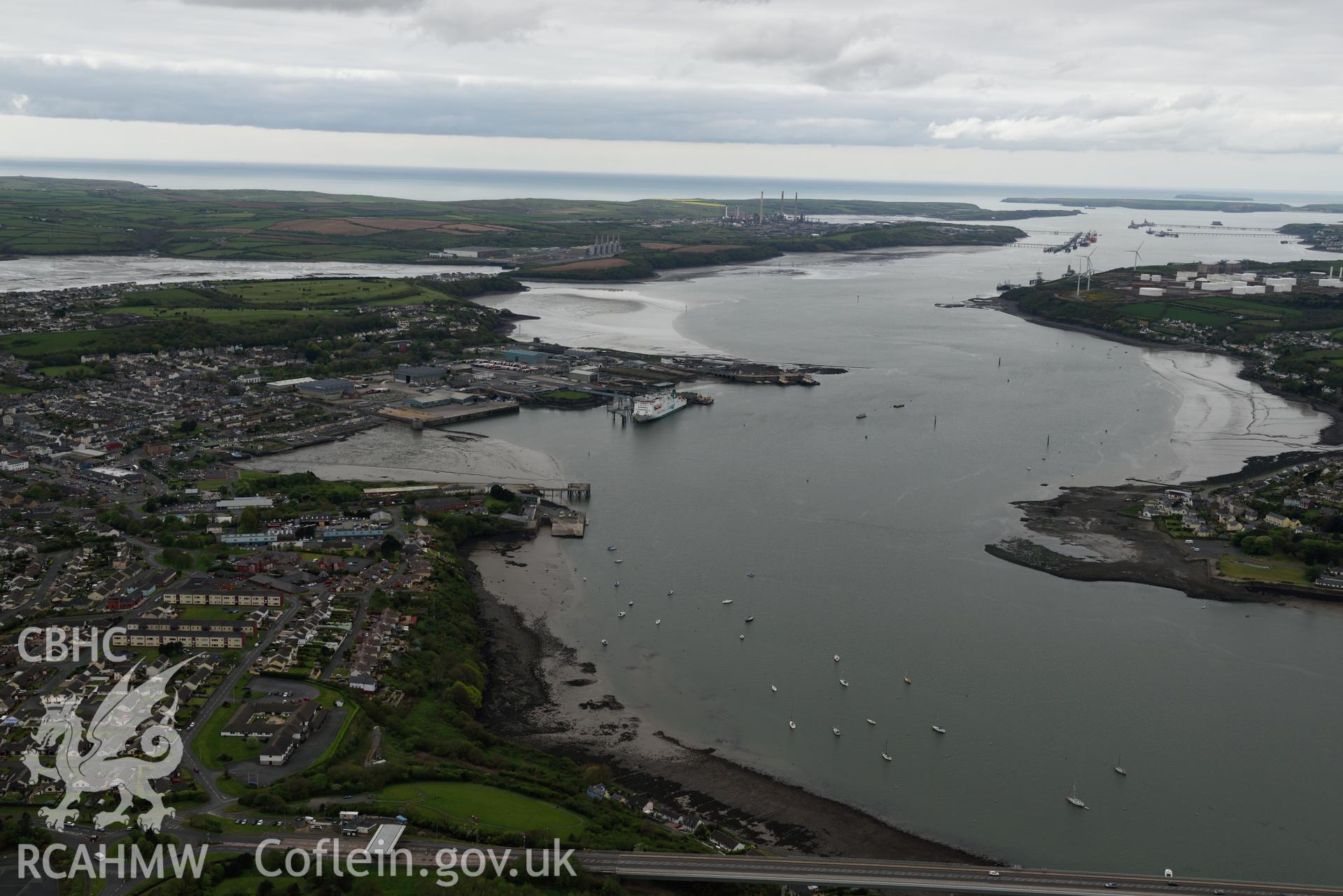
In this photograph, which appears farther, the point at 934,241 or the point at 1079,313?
the point at 934,241

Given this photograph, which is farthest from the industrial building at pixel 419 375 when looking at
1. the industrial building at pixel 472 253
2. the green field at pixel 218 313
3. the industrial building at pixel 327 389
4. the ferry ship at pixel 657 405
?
the industrial building at pixel 472 253

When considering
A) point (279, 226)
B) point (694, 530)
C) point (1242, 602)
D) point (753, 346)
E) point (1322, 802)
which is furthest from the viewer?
point (279, 226)

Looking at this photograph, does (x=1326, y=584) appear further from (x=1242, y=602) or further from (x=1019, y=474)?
(x=1019, y=474)

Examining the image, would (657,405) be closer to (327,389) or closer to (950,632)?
→ (327,389)

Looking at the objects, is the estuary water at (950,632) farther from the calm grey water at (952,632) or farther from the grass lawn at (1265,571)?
the grass lawn at (1265,571)

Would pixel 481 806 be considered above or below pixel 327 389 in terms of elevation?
below

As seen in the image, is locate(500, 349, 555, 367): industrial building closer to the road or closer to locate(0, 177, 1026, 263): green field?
the road

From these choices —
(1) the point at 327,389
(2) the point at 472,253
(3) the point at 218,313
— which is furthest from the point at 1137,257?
(1) the point at 327,389

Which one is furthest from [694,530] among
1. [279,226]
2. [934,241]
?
[934,241]
